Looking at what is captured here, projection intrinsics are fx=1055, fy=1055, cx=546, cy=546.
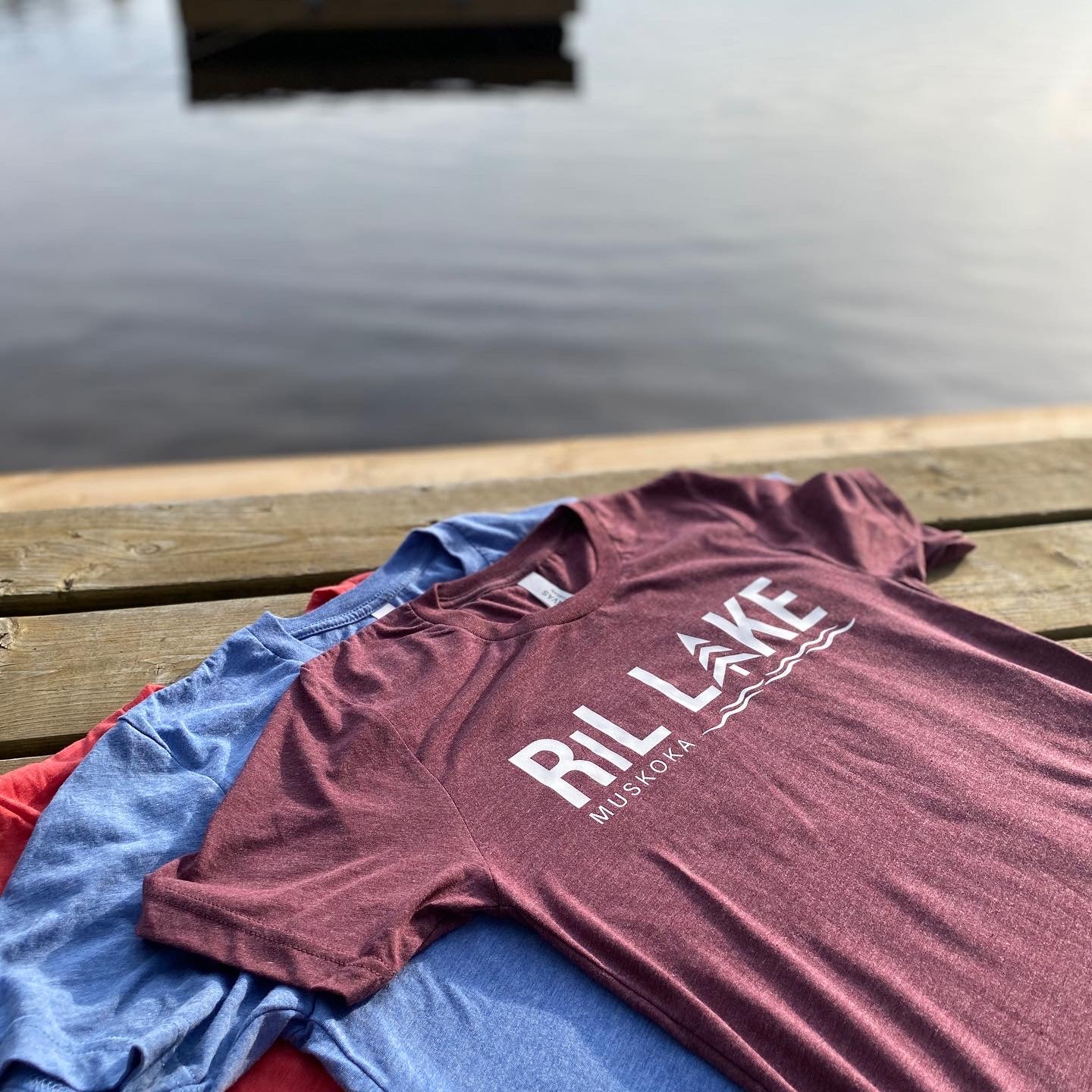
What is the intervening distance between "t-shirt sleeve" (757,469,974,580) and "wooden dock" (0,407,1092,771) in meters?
0.11

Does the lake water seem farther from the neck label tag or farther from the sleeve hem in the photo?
the sleeve hem

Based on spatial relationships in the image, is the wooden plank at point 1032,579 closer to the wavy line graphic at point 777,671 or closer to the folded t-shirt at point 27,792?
the wavy line graphic at point 777,671

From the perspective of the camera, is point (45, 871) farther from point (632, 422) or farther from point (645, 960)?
point (632, 422)

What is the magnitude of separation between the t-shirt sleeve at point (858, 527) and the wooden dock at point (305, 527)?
114 mm

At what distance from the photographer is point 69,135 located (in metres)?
8.49

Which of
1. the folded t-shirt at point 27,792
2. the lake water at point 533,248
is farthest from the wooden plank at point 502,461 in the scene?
Result: the lake water at point 533,248

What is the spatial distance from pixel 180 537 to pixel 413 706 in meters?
0.87

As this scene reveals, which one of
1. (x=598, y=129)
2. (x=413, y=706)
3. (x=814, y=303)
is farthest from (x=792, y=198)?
(x=413, y=706)

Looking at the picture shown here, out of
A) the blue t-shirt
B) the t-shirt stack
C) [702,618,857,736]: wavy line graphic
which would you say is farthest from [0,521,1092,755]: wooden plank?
[702,618,857,736]: wavy line graphic

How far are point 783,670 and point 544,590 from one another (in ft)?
1.32

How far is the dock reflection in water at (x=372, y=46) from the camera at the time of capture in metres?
10.3

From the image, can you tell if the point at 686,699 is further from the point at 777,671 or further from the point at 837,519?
the point at 837,519

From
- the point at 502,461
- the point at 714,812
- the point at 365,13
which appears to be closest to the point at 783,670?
the point at 714,812

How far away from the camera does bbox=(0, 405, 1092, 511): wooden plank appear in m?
Answer: 2.53
